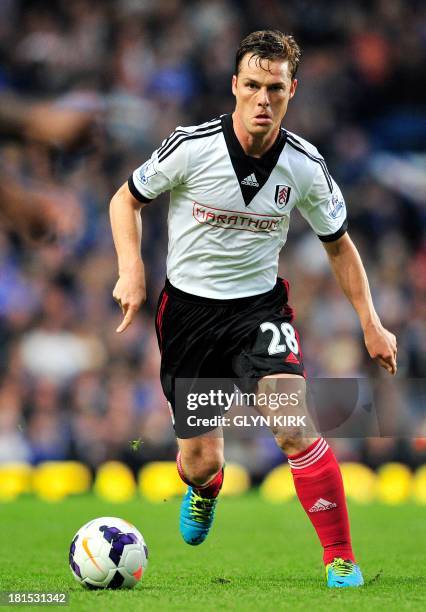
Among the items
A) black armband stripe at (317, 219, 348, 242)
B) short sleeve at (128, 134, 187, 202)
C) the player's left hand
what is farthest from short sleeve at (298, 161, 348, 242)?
short sleeve at (128, 134, 187, 202)

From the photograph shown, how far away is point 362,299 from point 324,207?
0.51 m

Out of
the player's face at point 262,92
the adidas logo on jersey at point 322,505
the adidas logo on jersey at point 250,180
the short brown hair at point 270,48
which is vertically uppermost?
the short brown hair at point 270,48

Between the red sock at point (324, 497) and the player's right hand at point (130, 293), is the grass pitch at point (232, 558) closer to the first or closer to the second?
the red sock at point (324, 497)

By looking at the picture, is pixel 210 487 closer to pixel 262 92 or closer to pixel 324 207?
pixel 324 207

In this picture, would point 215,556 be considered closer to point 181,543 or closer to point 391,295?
point 181,543

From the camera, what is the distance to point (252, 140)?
18.9 feet

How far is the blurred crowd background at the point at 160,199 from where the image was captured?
1244 cm

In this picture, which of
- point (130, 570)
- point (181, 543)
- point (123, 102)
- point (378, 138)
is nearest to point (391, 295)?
point (378, 138)

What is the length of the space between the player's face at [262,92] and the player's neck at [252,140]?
4cm

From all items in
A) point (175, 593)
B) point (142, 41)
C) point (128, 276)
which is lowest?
point (175, 593)

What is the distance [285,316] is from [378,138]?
9.90 meters

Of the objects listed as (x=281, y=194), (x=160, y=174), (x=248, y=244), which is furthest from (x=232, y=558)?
(x=160, y=174)

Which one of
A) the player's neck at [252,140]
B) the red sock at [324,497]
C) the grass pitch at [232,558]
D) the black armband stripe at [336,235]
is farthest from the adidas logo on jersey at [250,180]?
the grass pitch at [232,558]

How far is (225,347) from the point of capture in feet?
19.7
